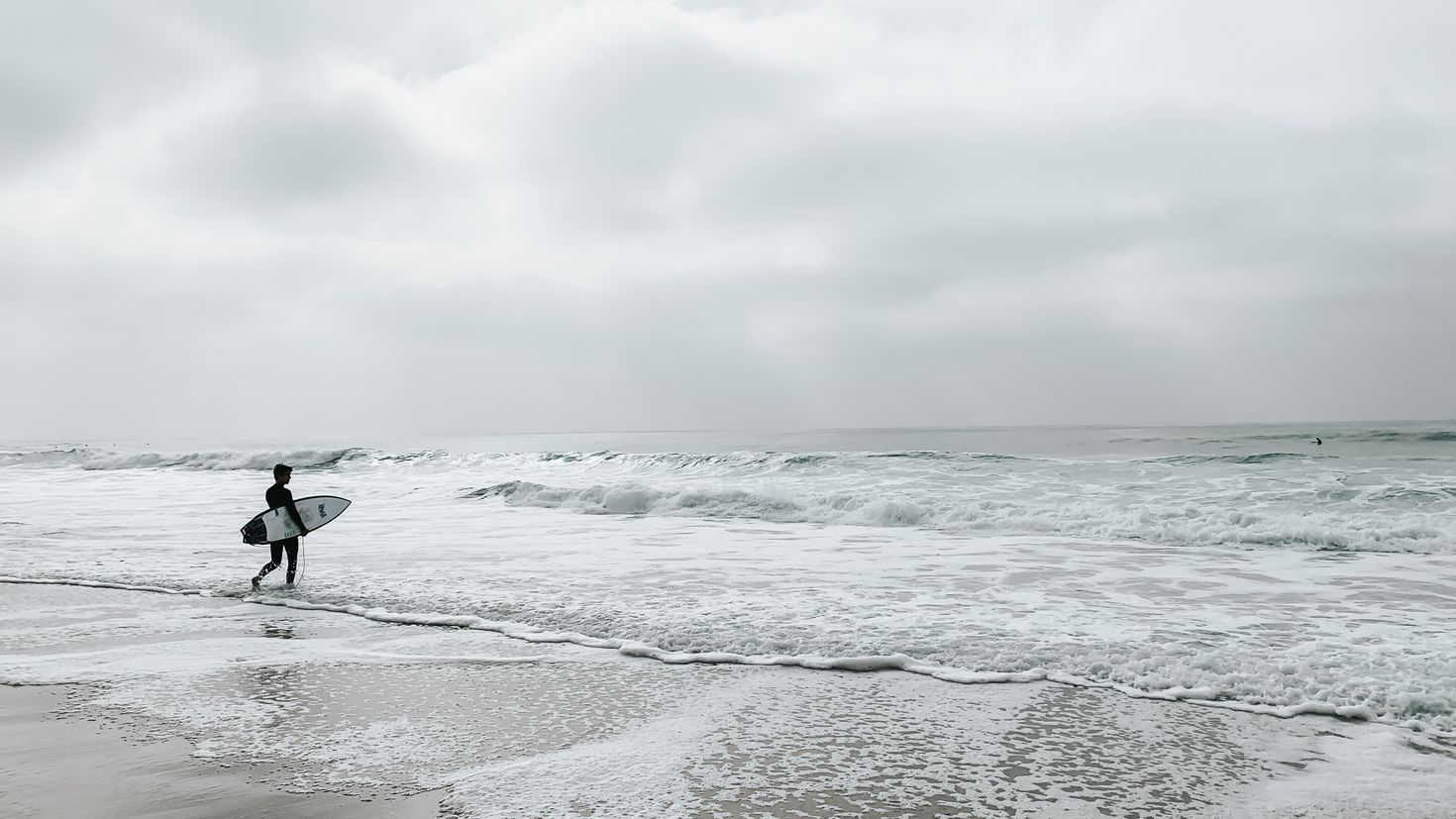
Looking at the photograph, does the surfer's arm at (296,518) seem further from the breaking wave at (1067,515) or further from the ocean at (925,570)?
the breaking wave at (1067,515)

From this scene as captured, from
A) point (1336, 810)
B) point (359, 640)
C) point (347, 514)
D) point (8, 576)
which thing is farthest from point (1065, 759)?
point (347, 514)

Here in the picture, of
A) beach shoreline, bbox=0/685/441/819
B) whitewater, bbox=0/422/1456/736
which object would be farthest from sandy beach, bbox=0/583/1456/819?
whitewater, bbox=0/422/1456/736

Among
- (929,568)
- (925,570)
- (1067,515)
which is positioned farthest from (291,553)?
(1067,515)

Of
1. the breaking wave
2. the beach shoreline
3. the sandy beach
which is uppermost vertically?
the beach shoreline

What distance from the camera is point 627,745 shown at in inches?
186

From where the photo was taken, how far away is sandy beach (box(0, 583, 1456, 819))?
3930 millimetres

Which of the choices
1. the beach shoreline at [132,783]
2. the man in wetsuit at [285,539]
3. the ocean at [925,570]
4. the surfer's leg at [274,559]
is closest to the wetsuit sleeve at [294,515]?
the man in wetsuit at [285,539]

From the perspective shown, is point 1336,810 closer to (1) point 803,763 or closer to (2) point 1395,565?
(1) point 803,763

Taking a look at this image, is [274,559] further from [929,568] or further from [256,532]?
[929,568]

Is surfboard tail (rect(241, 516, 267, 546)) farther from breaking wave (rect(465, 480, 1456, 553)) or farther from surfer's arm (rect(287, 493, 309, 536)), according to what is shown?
breaking wave (rect(465, 480, 1456, 553))

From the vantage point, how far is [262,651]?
22.9 ft

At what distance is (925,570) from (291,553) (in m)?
8.41

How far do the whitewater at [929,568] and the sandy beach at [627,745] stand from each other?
22.6 inches

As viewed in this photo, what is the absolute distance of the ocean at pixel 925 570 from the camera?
6.51m
